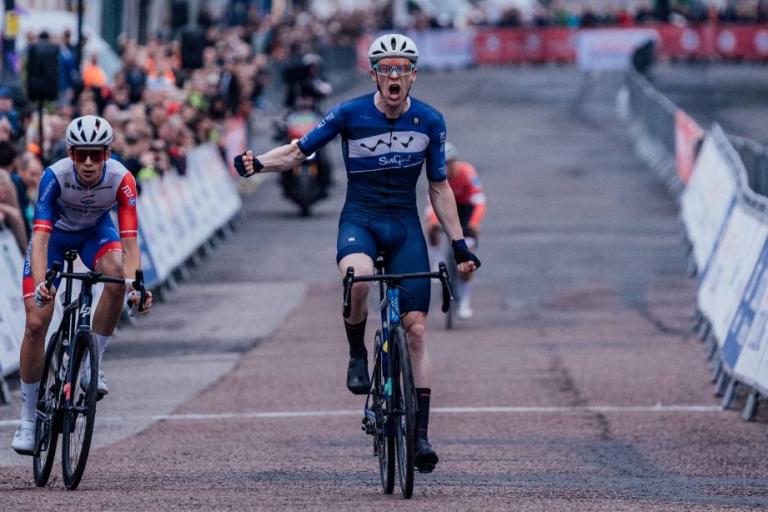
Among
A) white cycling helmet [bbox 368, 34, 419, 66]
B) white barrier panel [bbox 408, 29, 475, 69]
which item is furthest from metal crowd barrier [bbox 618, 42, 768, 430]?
white barrier panel [bbox 408, 29, 475, 69]

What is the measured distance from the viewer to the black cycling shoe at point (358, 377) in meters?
9.88

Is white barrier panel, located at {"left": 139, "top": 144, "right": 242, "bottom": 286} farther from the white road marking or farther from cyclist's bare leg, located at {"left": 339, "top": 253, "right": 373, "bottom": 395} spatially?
cyclist's bare leg, located at {"left": 339, "top": 253, "right": 373, "bottom": 395}

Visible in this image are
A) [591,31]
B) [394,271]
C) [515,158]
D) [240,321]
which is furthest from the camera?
[591,31]

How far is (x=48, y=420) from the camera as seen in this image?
1003 centimetres

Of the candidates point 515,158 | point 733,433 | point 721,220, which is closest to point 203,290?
point 721,220

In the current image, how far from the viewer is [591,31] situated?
6034cm

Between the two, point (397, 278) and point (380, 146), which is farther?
point (380, 146)

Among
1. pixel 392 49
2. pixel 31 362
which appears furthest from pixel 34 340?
pixel 392 49

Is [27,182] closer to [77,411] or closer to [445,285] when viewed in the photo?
[77,411]

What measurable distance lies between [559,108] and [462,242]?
131ft

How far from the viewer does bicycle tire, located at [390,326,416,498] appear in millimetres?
8977

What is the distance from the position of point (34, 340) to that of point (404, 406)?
2.43 metres

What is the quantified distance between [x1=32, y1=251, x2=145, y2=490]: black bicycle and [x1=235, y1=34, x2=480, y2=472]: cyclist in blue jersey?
A: 115 centimetres

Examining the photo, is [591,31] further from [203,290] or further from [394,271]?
[394,271]
